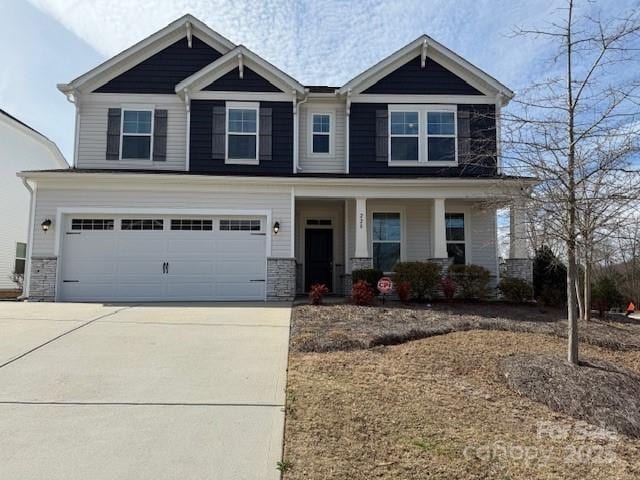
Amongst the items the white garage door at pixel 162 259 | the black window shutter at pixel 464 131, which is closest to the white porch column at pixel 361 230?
the white garage door at pixel 162 259

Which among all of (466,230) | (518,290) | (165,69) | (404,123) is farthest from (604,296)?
(165,69)

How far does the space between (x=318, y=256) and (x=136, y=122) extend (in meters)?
6.94

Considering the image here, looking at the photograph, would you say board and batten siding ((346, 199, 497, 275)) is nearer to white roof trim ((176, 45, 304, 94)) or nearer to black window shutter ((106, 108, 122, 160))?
white roof trim ((176, 45, 304, 94))

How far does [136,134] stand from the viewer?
529 inches

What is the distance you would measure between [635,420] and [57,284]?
40.3 ft

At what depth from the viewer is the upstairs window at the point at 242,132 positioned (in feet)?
43.3

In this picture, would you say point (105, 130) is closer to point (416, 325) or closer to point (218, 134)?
point (218, 134)

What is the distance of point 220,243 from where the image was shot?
12156 millimetres

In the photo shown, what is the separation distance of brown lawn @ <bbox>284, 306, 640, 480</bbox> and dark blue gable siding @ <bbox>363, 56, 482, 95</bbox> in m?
9.90

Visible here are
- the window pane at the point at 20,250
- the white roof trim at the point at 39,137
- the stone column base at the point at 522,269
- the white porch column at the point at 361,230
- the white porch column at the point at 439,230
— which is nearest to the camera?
the stone column base at the point at 522,269

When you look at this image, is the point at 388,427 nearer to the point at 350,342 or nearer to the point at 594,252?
the point at 350,342

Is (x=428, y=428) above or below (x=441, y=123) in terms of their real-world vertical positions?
below

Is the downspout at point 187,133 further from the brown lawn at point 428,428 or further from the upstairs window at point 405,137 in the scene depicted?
the brown lawn at point 428,428

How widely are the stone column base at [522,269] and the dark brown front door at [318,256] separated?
17.8ft
